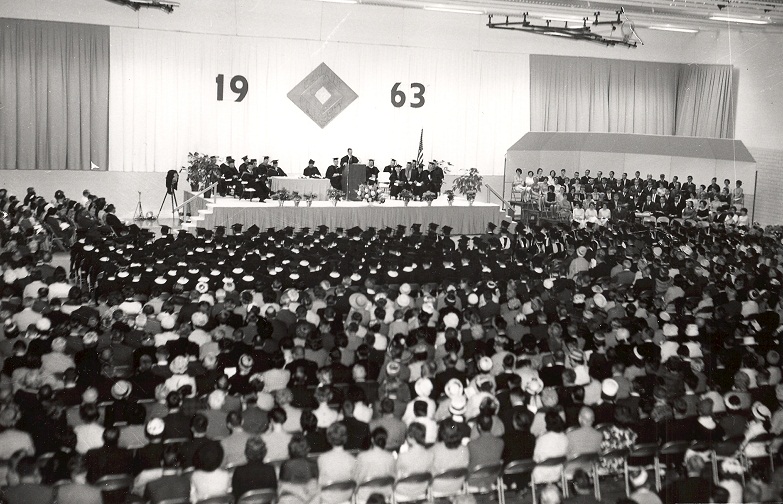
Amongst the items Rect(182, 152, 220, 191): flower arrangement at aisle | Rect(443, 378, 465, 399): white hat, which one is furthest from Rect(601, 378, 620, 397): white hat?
Rect(182, 152, 220, 191): flower arrangement at aisle

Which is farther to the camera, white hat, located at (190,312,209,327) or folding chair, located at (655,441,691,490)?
white hat, located at (190,312,209,327)

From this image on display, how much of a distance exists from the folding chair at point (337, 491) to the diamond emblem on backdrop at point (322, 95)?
2199cm

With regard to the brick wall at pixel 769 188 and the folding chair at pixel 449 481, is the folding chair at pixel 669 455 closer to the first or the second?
the folding chair at pixel 449 481

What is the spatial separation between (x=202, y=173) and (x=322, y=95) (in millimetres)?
6292

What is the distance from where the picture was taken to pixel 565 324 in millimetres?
10906

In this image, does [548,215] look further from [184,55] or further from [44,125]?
[44,125]

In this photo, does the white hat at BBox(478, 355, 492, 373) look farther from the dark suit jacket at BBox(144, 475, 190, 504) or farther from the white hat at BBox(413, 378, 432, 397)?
the dark suit jacket at BBox(144, 475, 190, 504)

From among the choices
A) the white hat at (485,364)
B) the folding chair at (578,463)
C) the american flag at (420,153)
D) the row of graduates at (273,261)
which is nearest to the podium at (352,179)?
the american flag at (420,153)

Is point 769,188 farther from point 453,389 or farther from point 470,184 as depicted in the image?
point 453,389

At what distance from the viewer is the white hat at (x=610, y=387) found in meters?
8.65

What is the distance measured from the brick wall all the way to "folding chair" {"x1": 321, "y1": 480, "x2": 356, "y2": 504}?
2272 centimetres

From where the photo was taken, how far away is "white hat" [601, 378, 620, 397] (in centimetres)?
865

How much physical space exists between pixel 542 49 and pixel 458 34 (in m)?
3.45

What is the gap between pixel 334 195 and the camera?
859 inches
